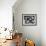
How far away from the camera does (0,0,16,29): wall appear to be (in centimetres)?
464

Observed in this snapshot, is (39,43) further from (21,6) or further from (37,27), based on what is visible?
(21,6)

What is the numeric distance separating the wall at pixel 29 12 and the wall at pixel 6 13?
105 centimetres

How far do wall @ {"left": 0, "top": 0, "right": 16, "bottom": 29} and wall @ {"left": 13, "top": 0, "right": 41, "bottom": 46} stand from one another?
1.05 meters

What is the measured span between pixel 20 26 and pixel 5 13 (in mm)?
1360

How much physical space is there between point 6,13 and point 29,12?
1457 millimetres

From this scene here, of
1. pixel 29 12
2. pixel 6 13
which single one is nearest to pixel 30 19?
pixel 29 12

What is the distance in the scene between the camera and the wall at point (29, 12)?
5746 millimetres

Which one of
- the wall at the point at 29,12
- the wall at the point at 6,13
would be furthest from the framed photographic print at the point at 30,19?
the wall at the point at 6,13

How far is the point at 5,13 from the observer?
4715mm

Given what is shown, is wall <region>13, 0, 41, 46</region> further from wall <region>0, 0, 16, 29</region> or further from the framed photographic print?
wall <region>0, 0, 16, 29</region>

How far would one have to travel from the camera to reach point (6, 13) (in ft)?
15.4

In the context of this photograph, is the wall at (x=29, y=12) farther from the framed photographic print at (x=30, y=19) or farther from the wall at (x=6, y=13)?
the wall at (x=6, y=13)

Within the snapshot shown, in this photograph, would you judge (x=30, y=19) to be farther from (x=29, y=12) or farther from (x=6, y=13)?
(x=6, y=13)

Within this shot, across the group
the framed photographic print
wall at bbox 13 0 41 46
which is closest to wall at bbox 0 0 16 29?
wall at bbox 13 0 41 46
